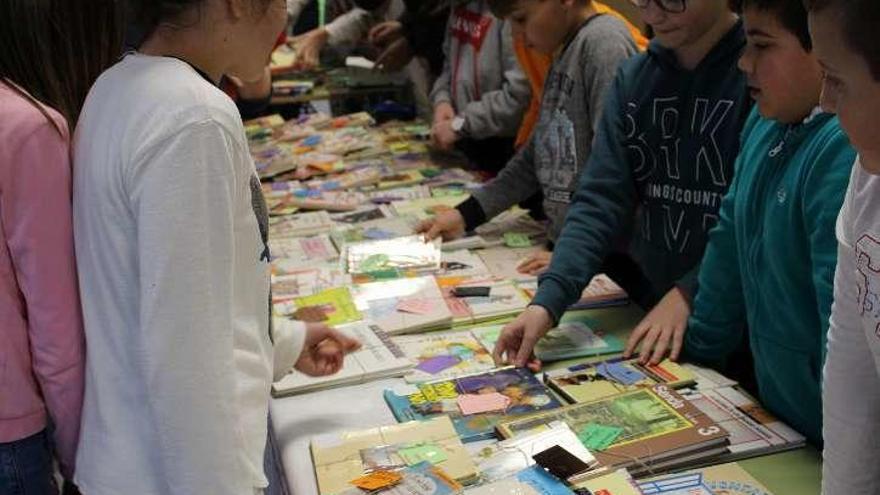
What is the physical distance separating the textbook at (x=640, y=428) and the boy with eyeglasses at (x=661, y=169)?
0.71 feet

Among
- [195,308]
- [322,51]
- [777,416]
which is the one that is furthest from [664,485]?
[322,51]

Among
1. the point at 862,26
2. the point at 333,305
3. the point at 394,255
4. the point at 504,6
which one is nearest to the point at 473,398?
the point at 333,305

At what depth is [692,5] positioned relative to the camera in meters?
1.59

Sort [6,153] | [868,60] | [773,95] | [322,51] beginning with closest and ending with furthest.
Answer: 1. [868,60]
2. [6,153]
3. [773,95]
4. [322,51]

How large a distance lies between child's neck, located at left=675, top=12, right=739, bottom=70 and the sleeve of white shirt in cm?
103

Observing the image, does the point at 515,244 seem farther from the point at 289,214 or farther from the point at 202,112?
the point at 202,112

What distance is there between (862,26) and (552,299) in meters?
0.91

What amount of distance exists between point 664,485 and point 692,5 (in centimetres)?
88

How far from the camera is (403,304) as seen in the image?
1.83 metres

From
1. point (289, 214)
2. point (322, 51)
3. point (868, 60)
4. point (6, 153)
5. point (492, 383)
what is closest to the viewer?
point (868, 60)

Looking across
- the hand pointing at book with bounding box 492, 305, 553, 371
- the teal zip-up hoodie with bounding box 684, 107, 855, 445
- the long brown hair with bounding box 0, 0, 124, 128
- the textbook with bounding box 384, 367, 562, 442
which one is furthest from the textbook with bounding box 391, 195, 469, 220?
the long brown hair with bounding box 0, 0, 124, 128

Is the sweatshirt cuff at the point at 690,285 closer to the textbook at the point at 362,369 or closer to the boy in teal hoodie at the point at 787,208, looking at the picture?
the boy in teal hoodie at the point at 787,208

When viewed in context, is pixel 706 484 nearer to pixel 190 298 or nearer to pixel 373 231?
pixel 190 298

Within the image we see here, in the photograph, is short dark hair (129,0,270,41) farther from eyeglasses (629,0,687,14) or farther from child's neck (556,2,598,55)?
child's neck (556,2,598,55)
